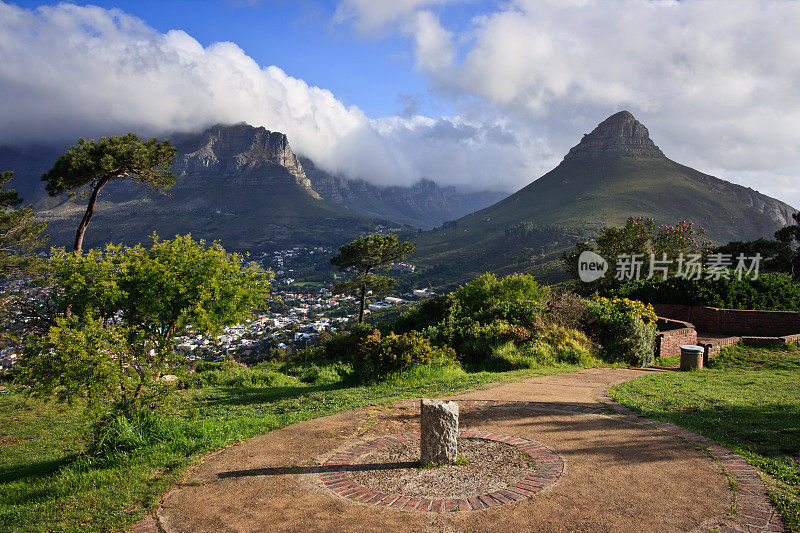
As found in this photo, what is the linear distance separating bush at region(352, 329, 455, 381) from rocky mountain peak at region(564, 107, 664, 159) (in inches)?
4236

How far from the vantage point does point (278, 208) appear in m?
128

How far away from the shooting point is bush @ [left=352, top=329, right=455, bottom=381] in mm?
10555

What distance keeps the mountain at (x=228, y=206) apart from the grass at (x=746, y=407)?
74.2m

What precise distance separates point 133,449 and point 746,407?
9118 mm

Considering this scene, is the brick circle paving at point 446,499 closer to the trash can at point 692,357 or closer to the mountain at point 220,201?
the trash can at point 692,357

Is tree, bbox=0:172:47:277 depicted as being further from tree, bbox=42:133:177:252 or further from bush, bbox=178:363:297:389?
bush, bbox=178:363:297:389

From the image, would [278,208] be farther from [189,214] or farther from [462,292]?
[462,292]

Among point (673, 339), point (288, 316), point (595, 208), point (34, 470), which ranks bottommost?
point (288, 316)

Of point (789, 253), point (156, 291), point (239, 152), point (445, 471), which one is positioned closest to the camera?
point (445, 471)

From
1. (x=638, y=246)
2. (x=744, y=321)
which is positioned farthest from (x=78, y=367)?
(x=638, y=246)

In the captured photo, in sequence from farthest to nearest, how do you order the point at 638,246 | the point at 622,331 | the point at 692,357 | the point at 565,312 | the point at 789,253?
the point at 789,253
the point at 638,246
the point at 565,312
the point at 622,331
the point at 692,357

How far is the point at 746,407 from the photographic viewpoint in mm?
7641

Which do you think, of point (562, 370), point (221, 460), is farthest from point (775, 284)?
point (221, 460)

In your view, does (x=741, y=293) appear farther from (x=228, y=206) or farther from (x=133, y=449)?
(x=228, y=206)
